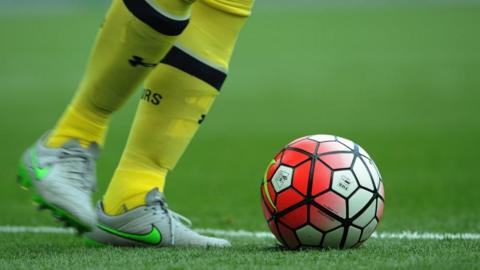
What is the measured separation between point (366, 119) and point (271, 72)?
4.64m

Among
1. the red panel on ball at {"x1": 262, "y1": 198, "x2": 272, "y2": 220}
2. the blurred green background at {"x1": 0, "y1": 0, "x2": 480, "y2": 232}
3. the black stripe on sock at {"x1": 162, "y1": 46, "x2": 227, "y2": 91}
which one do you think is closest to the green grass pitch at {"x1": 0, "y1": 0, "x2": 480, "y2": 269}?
the blurred green background at {"x1": 0, "y1": 0, "x2": 480, "y2": 232}

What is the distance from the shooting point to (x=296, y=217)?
287cm

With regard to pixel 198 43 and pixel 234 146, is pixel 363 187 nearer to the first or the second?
pixel 198 43

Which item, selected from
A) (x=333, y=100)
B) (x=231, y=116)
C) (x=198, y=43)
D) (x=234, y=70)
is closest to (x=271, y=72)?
(x=234, y=70)

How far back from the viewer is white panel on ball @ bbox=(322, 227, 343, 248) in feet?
9.36

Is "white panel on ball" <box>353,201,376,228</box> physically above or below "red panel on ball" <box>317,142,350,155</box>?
below

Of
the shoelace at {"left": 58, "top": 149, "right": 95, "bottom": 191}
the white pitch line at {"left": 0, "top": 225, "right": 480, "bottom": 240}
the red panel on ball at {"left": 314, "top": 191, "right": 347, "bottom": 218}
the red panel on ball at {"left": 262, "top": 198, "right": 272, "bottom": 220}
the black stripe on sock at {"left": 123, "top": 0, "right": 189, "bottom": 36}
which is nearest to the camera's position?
the black stripe on sock at {"left": 123, "top": 0, "right": 189, "bottom": 36}

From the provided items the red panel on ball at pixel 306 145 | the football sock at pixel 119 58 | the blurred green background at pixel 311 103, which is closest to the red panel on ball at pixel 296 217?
the red panel on ball at pixel 306 145

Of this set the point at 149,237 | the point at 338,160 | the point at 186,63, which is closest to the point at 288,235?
the point at 338,160

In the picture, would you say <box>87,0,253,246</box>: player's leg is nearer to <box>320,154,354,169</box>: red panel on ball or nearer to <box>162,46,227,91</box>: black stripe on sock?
<box>162,46,227,91</box>: black stripe on sock

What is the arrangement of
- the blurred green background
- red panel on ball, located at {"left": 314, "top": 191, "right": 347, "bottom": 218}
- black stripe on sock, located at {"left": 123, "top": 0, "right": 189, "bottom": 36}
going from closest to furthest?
black stripe on sock, located at {"left": 123, "top": 0, "right": 189, "bottom": 36} < red panel on ball, located at {"left": 314, "top": 191, "right": 347, "bottom": 218} < the blurred green background

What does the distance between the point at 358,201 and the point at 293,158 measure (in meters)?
0.26

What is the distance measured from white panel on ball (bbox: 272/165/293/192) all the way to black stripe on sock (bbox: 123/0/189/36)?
64cm

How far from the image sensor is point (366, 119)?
9.59m
